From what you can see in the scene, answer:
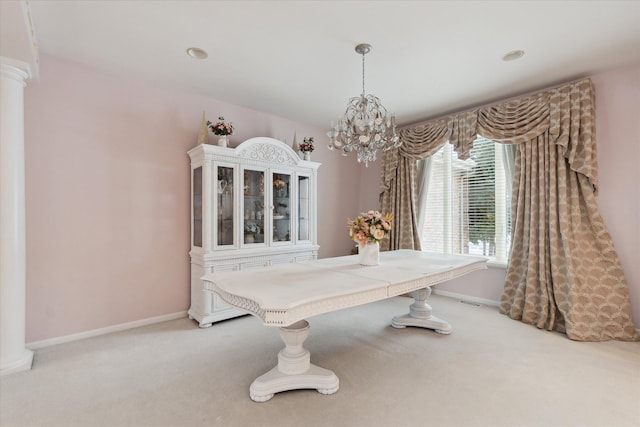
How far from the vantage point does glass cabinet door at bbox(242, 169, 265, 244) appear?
3480 mm

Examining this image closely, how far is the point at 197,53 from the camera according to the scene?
2.58m

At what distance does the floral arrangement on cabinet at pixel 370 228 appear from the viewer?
250 cm

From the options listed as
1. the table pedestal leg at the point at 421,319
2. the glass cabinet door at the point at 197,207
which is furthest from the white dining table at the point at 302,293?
the glass cabinet door at the point at 197,207

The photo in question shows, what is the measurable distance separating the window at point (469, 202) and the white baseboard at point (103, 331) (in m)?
3.51

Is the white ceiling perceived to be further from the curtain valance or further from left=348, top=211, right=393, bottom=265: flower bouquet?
left=348, top=211, right=393, bottom=265: flower bouquet

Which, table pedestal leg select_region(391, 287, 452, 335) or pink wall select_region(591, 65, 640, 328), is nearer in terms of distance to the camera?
pink wall select_region(591, 65, 640, 328)

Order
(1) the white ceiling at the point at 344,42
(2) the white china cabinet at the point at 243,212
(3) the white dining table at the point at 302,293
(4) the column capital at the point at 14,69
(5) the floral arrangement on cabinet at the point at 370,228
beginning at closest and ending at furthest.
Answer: (3) the white dining table at the point at 302,293 < (1) the white ceiling at the point at 344,42 < (4) the column capital at the point at 14,69 < (5) the floral arrangement on cabinet at the point at 370,228 < (2) the white china cabinet at the point at 243,212

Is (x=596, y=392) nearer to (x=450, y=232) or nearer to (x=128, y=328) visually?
(x=450, y=232)

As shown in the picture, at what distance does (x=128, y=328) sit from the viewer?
299 cm

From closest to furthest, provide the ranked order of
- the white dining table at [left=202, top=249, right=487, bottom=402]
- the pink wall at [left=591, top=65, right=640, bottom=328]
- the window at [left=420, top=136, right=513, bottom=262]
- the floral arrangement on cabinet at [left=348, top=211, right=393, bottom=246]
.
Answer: the white dining table at [left=202, top=249, right=487, bottom=402], the floral arrangement on cabinet at [left=348, top=211, right=393, bottom=246], the pink wall at [left=591, top=65, right=640, bottom=328], the window at [left=420, top=136, right=513, bottom=262]

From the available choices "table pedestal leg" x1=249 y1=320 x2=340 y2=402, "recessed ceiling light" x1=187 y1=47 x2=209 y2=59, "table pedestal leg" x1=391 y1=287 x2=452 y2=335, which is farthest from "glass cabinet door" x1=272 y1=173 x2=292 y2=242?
"table pedestal leg" x1=249 y1=320 x2=340 y2=402

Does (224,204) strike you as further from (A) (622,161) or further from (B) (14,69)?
(A) (622,161)

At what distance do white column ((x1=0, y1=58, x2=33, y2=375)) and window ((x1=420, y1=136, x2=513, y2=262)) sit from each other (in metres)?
4.36

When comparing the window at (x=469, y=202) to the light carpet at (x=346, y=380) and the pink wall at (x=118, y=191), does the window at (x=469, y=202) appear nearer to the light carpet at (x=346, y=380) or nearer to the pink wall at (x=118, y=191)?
the pink wall at (x=118, y=191)
